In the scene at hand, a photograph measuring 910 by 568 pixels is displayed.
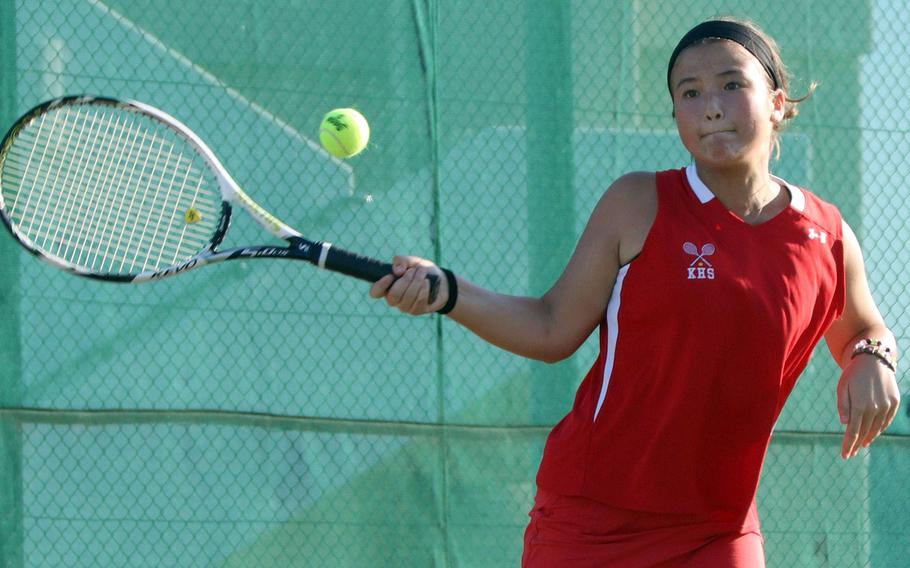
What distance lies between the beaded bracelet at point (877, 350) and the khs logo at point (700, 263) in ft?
1.44

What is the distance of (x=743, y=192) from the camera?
248 centimetres

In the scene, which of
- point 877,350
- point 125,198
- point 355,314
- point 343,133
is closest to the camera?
point 877,350

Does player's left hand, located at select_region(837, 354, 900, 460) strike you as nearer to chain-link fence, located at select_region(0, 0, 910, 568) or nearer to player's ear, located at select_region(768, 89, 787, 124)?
player's ear, located at select_region(768, 89, 787, 124)

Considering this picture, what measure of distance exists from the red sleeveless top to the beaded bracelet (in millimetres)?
191

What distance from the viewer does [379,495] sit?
4.63 m

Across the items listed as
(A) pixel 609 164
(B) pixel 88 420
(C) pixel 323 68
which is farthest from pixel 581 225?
(B) pixel 88 420

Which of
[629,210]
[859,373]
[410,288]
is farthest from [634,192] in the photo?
[859,373]

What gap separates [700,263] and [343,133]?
2434mm

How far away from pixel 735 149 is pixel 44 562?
3068mm

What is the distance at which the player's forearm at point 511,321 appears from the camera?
2395mm

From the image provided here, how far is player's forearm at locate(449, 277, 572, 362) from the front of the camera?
94.3 inches

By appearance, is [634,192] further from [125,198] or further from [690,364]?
[125,198]

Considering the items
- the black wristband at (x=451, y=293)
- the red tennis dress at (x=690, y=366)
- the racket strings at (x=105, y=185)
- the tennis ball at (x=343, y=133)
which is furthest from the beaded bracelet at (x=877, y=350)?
the tennis ball at (x=343, y=133)

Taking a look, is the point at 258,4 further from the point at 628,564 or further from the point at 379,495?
the point at 628,564
